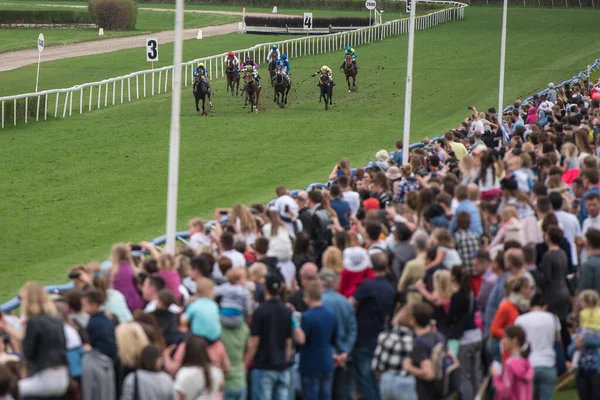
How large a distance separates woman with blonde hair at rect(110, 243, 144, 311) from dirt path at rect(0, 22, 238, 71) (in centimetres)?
3297

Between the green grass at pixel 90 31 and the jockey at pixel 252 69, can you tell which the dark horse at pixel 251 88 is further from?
the green grass at pixel 90 31

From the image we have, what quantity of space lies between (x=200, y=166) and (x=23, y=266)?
7.49m

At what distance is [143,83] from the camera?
3456 cm

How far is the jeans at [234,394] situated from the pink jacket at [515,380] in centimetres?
177

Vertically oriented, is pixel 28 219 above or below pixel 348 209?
below

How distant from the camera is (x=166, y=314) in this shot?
830 centimetres

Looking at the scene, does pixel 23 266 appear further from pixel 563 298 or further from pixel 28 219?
pixel 563 298

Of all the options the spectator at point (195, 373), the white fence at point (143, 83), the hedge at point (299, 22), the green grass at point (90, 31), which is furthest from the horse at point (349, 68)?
the spectator at point (195, 373)

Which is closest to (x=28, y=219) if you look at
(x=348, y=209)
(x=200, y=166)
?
(x=200, y=166)

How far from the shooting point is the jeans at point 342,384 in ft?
30.0

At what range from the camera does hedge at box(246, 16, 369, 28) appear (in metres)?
55.4

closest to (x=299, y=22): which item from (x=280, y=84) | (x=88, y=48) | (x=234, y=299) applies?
(x=88, y=48)

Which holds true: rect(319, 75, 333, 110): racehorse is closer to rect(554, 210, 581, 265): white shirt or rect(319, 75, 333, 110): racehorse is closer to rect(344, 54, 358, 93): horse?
rect(344, 54, 358, 93): horse

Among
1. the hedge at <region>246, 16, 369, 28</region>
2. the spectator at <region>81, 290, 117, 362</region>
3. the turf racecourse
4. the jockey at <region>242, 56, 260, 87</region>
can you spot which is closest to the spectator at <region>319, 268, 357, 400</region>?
the spectator at <region>81, 290, 117, 362</region>
